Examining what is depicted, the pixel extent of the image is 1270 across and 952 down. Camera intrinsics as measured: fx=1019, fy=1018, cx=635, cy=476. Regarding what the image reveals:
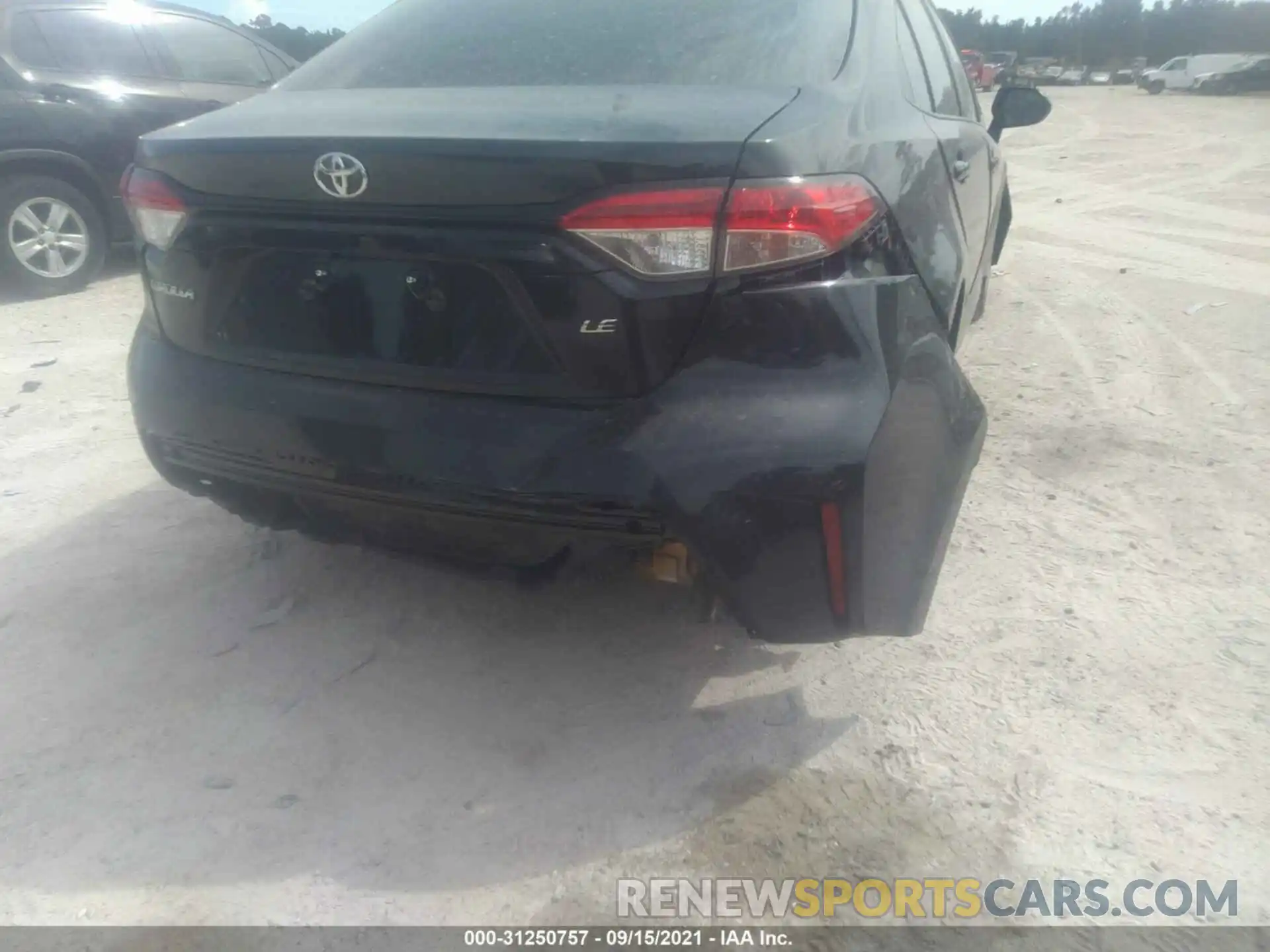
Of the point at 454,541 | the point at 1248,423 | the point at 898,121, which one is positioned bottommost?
the point at 1248,423

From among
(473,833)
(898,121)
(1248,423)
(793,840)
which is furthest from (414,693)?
(1248,423)

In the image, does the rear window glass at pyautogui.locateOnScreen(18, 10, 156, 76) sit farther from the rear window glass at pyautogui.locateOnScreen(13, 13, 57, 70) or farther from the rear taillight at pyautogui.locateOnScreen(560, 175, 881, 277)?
the rear taillight at pyautogui.locateOnScreen(560, 175, 881, 277)

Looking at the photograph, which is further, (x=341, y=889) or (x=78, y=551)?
(x=78, y=551)

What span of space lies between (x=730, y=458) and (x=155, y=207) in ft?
4.54

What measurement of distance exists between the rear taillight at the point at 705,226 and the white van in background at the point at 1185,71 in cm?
3949

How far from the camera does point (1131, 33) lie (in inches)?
1969

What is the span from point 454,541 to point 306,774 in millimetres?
622

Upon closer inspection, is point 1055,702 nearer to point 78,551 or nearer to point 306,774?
point 306,774

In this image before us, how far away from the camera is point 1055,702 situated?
240cm

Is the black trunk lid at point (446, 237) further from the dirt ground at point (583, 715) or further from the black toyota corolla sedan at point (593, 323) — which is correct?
the dirt ground at point (583, 715)

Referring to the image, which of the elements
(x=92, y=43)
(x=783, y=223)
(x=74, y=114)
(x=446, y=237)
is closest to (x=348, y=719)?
(x=446, y=237)

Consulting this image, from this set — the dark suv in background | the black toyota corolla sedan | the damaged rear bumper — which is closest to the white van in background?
the dark suv in background

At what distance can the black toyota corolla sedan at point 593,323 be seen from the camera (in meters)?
1.80

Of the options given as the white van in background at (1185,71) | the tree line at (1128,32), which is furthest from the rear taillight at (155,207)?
the tree line at (1128,32)
